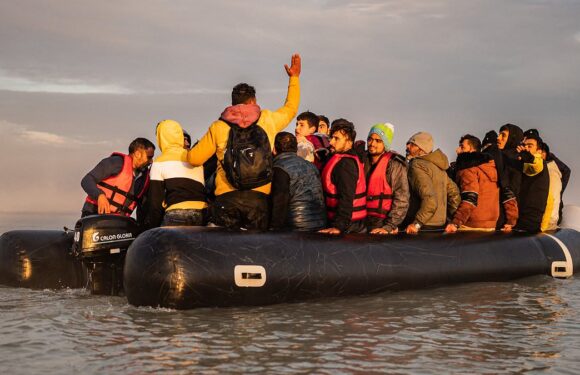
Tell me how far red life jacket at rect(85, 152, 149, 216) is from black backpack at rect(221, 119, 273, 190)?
1.57 m

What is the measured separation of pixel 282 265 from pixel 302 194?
2.96 ft

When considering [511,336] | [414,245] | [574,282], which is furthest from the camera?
[574,282]

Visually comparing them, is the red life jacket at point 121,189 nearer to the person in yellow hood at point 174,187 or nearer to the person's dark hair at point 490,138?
the person in yellow hood at point 174,187

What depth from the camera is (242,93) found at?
288 inches

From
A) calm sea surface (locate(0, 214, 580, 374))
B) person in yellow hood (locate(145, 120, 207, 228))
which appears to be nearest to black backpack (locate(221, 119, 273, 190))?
person in yellow hood (locate(145, 120, 207, 228))

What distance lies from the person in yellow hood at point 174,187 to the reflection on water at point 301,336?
0.99m

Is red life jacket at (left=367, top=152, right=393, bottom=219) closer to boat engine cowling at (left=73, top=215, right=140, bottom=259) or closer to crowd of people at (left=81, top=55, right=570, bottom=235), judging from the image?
crowd of people at (left=81, top=55, right=570, bottom=235)

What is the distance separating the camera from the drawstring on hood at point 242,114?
23.0ft

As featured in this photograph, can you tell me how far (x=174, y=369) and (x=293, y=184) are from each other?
121 inches

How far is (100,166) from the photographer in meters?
7.98

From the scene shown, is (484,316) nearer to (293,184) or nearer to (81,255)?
(293,184)

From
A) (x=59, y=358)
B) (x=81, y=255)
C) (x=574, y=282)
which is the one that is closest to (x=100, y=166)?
(x=81, y=255)

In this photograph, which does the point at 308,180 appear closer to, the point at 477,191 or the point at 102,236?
the point at 102,236

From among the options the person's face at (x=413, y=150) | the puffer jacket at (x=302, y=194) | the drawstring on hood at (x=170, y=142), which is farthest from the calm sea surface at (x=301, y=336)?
the person's face at (x=413, y=150)
